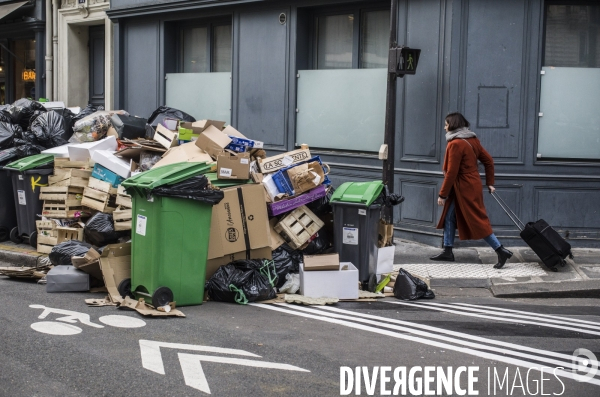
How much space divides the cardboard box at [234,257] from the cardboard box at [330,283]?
61 centimetres

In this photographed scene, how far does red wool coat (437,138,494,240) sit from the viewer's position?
9.71 meters

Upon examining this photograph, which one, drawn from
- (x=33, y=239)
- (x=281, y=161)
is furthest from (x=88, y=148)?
(x=281, y=161)

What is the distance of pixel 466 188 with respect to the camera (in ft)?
32.0

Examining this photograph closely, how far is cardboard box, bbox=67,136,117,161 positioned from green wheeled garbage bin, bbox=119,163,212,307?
2657 mm

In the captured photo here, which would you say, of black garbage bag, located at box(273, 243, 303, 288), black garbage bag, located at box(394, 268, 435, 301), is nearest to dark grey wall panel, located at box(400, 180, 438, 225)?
black garbage bag, located at box(394, 268, 435, 301)

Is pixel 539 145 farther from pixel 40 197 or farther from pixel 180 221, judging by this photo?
pixel 40 197

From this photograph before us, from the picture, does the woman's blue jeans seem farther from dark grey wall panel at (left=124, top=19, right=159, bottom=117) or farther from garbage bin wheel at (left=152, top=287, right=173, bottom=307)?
dark grey wall panel at (left=124, top=19, right=159, bottom=117)

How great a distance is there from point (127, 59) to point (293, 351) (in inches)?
452

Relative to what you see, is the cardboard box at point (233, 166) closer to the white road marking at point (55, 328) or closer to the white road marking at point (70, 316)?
the white road marking at point (70, 316)

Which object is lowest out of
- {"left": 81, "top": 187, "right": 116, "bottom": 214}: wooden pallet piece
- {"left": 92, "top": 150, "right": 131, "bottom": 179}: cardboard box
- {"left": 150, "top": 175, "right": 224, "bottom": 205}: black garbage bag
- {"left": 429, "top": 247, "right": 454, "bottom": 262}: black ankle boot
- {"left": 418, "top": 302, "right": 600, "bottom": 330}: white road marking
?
{"left": 418, "top": 302, "right": 600, "bottom": 330}: white road marking

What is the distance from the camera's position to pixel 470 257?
34.4 feet

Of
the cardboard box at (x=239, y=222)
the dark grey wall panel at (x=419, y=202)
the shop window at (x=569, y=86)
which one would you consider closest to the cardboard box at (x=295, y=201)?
the cardboard box at (x=239, y=222)

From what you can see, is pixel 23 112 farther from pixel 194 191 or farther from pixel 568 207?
pixel 568 207

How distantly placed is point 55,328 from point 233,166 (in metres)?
2.72
